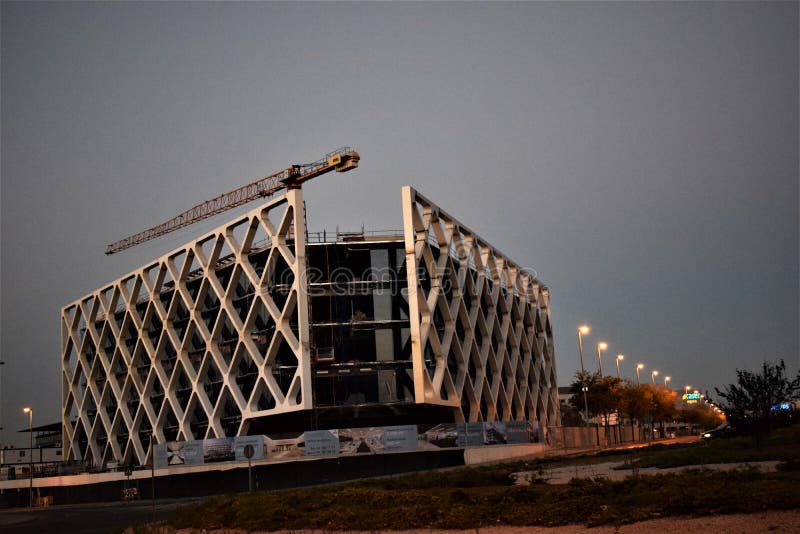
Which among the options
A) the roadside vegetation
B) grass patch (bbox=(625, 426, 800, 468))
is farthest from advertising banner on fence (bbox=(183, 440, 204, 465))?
grass patch (bbox=(625, 426, 800, 468))

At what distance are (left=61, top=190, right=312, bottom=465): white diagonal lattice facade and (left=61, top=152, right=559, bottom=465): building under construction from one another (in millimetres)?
151

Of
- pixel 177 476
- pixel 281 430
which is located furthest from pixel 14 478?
pixel 281 430

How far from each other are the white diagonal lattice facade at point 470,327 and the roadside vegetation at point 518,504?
34.3 m

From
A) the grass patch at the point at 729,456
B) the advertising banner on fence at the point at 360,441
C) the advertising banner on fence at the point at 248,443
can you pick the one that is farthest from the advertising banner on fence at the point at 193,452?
the grass patch at the point at 729,456

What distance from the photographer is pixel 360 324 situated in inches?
2532

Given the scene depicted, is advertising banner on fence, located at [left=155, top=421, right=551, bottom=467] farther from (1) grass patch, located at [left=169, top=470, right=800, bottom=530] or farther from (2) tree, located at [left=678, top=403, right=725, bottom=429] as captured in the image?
(2) tree, located at [left=678, top=403, right=725, bottom=429]

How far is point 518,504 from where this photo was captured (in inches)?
786

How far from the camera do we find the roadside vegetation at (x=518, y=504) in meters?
17.3

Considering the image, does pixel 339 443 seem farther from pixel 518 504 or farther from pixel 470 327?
pixel 518 504

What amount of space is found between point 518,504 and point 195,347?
2410 inches

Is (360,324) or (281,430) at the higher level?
(360,324)

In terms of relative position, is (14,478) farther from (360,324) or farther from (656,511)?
(656,511)

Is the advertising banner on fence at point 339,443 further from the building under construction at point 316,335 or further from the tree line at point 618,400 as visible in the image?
the tree line at point 618,400

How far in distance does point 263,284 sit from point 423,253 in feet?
38.6
